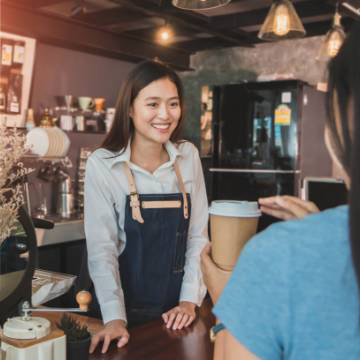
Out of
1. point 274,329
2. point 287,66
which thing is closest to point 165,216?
point 274,329

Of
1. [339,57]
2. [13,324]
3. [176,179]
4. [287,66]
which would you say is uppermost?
[287,66]

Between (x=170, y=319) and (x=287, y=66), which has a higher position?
(x=287, y=66)

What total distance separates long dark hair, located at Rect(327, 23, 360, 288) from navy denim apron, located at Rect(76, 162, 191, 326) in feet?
3.90

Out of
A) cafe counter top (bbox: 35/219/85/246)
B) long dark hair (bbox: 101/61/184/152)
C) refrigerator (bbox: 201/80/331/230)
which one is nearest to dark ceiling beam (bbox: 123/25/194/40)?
refrigerator (bbox: 201/80/331/230)

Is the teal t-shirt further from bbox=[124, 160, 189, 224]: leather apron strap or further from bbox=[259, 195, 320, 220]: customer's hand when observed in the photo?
bbox=[124, 160, 189, 224]: leather apron strap

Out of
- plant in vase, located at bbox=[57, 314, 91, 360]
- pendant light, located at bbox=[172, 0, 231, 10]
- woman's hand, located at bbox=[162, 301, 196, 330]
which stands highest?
pendant light, located at bbox=[172, 0, 231, 10]

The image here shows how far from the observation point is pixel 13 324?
93 centimetres

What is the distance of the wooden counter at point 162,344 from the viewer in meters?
1.22

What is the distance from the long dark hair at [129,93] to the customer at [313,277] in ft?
4.21

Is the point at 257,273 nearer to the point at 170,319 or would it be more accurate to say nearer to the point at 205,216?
the point at 170,319

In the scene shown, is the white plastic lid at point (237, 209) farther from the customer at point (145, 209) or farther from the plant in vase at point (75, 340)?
the customer at point (145, 209)

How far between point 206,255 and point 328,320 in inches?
16.9

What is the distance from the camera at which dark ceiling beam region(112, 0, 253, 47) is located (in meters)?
4.00

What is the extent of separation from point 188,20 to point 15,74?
5.37 ft
